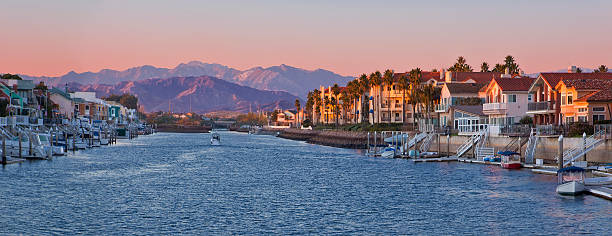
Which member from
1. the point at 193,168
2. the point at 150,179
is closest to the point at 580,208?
the point at 150,179

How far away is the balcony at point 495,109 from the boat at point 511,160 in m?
→ 23.9

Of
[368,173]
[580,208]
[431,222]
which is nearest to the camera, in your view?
[431,222]

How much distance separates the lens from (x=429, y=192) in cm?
5369

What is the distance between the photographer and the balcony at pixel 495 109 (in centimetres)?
9431

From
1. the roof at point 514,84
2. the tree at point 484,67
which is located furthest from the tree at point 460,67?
the roof at point 514,84

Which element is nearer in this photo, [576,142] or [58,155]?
[576,142]

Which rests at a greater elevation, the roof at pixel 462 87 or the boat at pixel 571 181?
the roof at pixel 462 87

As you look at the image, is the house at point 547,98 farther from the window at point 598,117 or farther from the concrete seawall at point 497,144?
the concrete seawall at point 497,144

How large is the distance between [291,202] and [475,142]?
4353cm

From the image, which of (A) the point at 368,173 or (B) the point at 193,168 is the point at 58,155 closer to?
(B) the point at 193,168

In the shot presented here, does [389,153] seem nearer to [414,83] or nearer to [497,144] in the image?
[497,144]

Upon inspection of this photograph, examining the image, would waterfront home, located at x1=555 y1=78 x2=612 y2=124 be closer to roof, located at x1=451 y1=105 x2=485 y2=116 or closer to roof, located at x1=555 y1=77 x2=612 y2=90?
roof, located at x1=555 y1=77 x2=612 y2=90

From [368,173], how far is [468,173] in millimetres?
10378

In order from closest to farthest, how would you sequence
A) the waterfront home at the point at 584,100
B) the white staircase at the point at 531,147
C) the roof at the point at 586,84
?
the white staircase at the point at 531,147
the waterfront home at the point at 584,100
the roof at the point at 586,84
